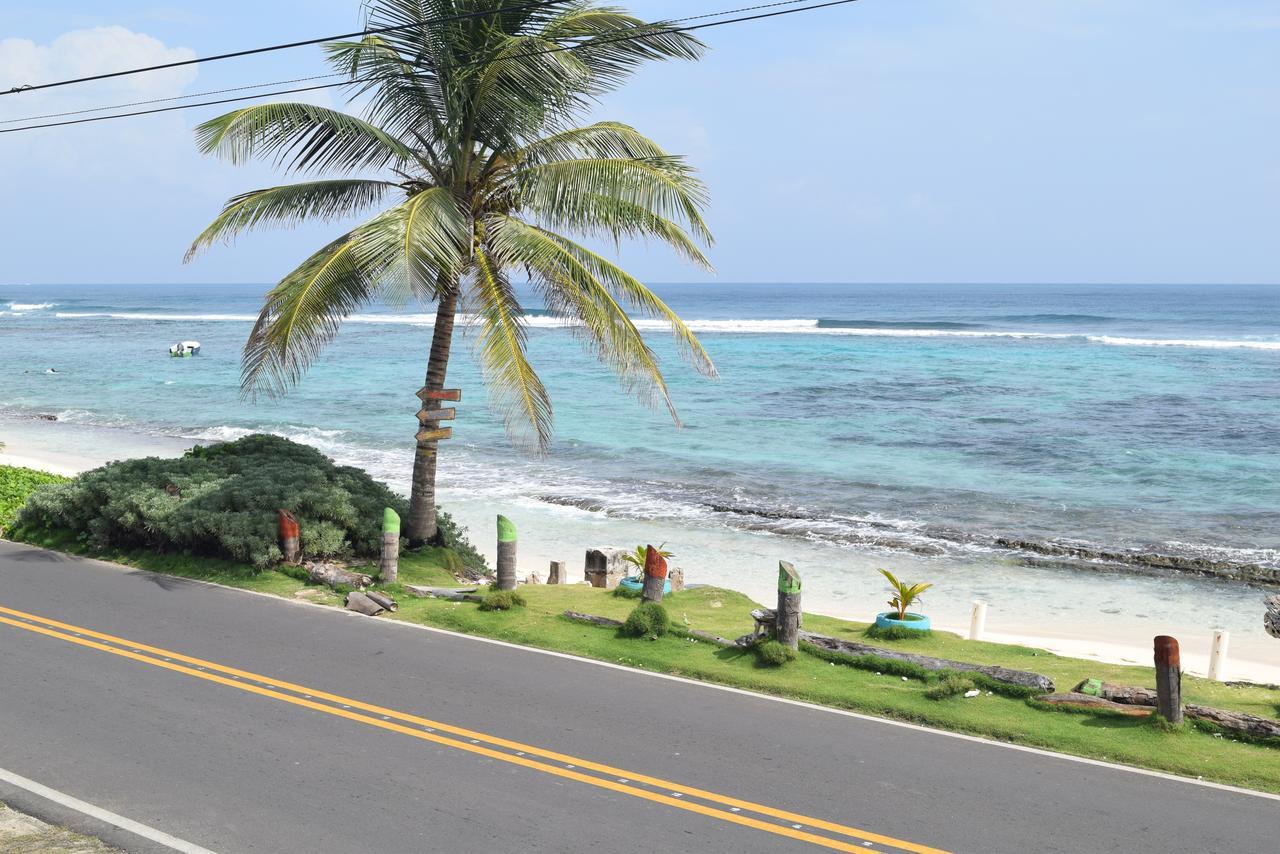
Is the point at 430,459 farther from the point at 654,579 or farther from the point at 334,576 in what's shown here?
the point at 654,579

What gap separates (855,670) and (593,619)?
10.6ft

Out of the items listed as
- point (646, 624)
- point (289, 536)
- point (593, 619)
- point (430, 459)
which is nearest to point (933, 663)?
point (646, 624)

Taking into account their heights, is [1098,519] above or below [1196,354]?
below

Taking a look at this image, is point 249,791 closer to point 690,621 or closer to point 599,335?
point 690,621

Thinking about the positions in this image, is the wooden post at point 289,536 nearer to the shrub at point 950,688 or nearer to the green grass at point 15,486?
the green grass at point 15,486

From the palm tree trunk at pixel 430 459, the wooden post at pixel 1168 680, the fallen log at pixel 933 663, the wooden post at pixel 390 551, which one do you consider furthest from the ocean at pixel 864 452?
the wooden post at pixel 1168 680

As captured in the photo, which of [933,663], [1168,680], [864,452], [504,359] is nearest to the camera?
[1168,680]

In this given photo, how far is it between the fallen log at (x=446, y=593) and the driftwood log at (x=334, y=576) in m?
0.65

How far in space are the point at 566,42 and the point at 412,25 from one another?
80.1 inches

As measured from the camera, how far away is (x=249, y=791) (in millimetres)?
8406

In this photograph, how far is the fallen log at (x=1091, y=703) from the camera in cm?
1023

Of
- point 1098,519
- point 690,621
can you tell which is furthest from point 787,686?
point 1098,519

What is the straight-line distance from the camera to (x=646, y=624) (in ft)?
41.2

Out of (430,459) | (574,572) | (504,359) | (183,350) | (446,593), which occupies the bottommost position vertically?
(574,572)
